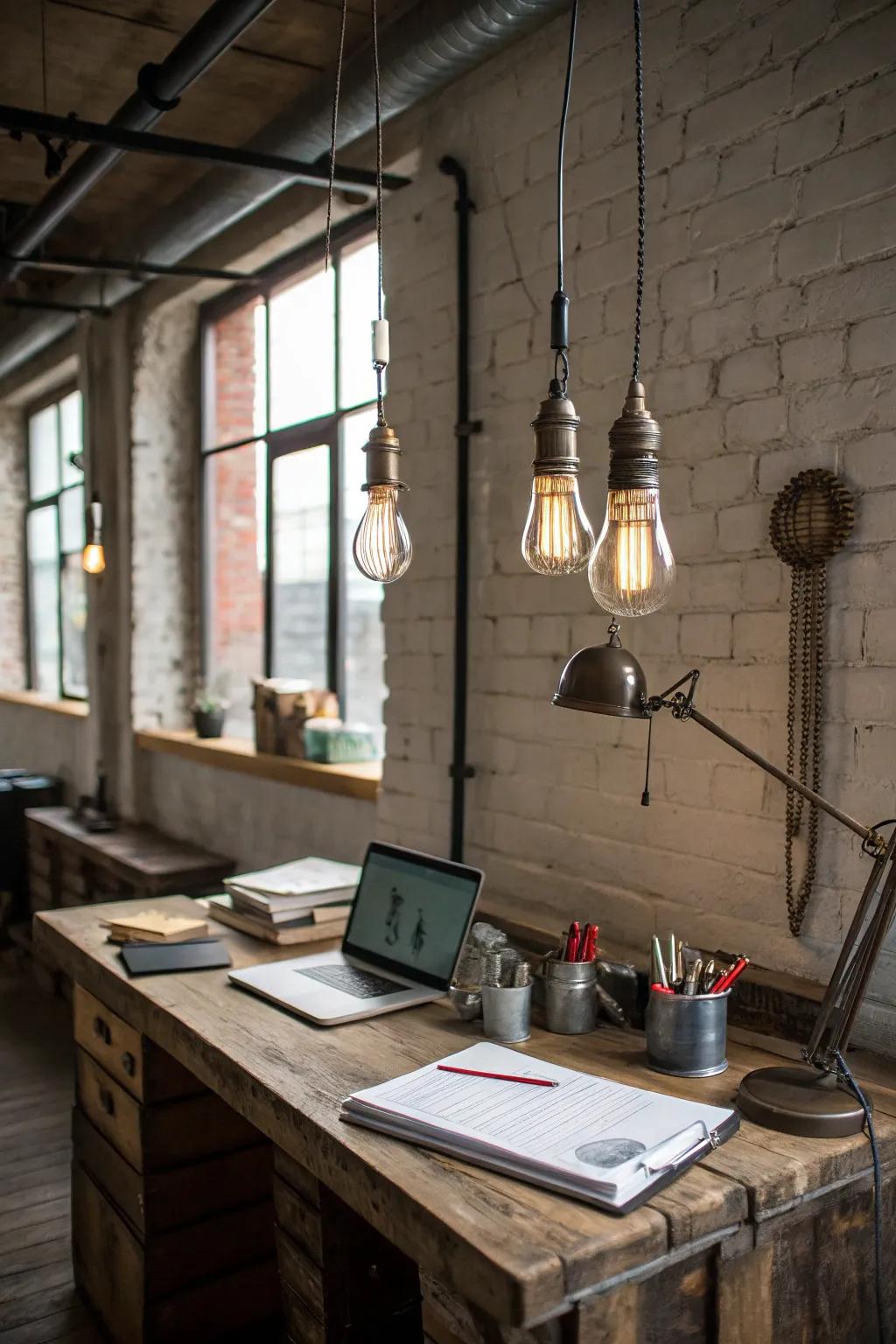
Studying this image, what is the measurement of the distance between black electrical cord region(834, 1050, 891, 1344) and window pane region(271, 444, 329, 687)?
3.03 meters

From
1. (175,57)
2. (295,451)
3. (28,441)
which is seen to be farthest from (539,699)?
(28,441)

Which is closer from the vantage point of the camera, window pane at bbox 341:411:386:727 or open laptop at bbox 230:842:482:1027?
open laptop at bbox 230:842:482:1027

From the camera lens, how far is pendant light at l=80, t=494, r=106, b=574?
5.10 meters

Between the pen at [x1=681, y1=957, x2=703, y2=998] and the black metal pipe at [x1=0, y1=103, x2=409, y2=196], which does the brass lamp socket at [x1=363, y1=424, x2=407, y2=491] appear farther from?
the black metal pipe at [x1=0, y1=103, x2=409, y2=196]

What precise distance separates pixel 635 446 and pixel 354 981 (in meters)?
1.31

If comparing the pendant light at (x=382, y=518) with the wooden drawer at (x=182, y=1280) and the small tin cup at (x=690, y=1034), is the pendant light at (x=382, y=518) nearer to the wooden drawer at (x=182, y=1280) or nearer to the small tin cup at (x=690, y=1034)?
the small tin cup at (x=690, y=1034)

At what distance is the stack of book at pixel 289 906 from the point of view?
2.70 meters

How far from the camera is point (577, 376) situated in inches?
107

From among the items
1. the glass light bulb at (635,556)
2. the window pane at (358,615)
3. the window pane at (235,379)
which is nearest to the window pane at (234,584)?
the window pane at (235,379)

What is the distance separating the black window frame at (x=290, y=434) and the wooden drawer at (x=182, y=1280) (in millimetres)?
2101

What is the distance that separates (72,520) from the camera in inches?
284

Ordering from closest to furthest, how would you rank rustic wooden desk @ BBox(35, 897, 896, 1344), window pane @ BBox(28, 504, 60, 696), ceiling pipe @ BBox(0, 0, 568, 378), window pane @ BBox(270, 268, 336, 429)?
rustic wooden desk @ BBox(35, 897, 896, 1344)
ceiling pipe @ BBox(0, 0, 568, 378)
window pane @ BBox(270, 268, 336, 429)
window pane @ BBox(28, 504, 60, 696)

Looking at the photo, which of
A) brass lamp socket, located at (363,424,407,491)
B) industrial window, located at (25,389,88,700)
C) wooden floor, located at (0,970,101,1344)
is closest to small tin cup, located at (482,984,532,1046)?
brass lamp socket, located at (363,424,407,491)

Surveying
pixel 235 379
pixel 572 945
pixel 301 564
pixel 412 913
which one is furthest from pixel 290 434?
pixel 572 945
